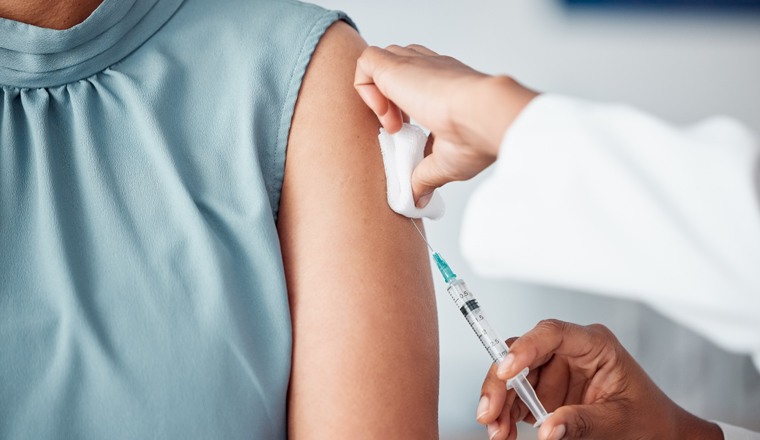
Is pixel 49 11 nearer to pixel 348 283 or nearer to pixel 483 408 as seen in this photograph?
pixel 348 283

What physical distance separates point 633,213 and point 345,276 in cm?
44

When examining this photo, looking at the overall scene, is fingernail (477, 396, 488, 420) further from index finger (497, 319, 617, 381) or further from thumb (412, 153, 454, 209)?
thumb (412, 153, 454, 209)

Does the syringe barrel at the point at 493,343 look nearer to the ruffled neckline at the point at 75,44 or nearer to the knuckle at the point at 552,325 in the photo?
the knuckle at the point at 552,325

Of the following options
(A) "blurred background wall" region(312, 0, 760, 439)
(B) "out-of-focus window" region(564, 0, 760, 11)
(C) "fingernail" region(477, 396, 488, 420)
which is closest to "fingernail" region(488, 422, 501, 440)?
(C) "fingernail" region(477, 396, 488, 420)

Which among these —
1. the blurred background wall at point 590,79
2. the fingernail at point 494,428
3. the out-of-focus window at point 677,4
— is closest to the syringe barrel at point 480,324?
the fingernail at point 494,428

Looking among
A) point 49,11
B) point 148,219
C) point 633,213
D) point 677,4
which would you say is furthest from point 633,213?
point 677,4

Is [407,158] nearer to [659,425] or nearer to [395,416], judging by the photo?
[395,416]

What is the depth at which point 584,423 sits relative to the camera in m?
0.85

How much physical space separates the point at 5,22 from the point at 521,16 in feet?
5.93

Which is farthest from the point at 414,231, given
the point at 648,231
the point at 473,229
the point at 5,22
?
the point at 5,22

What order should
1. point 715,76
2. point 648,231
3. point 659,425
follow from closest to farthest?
1. point 648,231
2. point 659,425
3. point 715,76

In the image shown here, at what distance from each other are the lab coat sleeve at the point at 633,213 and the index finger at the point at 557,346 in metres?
0.28

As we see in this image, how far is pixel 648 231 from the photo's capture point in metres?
0.52

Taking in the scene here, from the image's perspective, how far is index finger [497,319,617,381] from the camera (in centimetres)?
82
